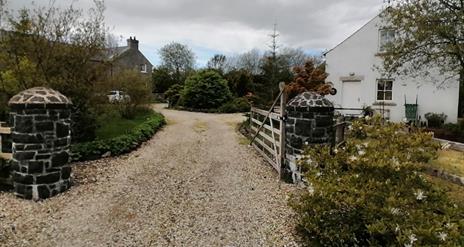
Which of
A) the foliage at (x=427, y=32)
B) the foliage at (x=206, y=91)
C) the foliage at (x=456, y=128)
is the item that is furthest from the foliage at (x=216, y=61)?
the foliage at (x=456, y=128)

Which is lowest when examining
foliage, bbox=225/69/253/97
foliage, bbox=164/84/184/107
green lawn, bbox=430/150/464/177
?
green lawn, bbox=430/150/464/177

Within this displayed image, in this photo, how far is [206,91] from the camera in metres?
23.0

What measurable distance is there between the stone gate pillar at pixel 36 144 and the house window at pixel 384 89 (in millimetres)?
14594

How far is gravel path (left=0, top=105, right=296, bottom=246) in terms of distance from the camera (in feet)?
13.3

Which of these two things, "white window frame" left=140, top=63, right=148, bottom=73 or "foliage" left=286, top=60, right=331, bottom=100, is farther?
"white window frame" left=140, top=63, right=148, bottom=73

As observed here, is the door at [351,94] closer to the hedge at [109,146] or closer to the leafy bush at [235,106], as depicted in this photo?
the leafy bush at [235,106]

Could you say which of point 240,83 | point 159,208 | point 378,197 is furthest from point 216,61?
point 378,197

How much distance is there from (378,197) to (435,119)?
1325 cm

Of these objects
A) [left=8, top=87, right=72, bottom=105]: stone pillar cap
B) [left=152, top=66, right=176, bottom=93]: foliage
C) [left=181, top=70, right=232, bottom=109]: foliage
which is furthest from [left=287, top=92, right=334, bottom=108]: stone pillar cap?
[left=152, top=66, right=176, bottom=93]: foliage

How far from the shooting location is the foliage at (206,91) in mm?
23062

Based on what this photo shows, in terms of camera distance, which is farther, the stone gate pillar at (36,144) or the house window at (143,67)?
the house window at (143,67)

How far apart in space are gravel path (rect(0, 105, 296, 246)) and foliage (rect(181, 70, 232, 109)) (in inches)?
593

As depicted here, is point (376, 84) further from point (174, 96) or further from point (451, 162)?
point (174, 96)

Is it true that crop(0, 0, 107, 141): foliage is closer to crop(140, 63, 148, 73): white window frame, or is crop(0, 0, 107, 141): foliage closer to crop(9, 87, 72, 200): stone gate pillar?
crop(9, 87, 72, 200): stone gate pillar
